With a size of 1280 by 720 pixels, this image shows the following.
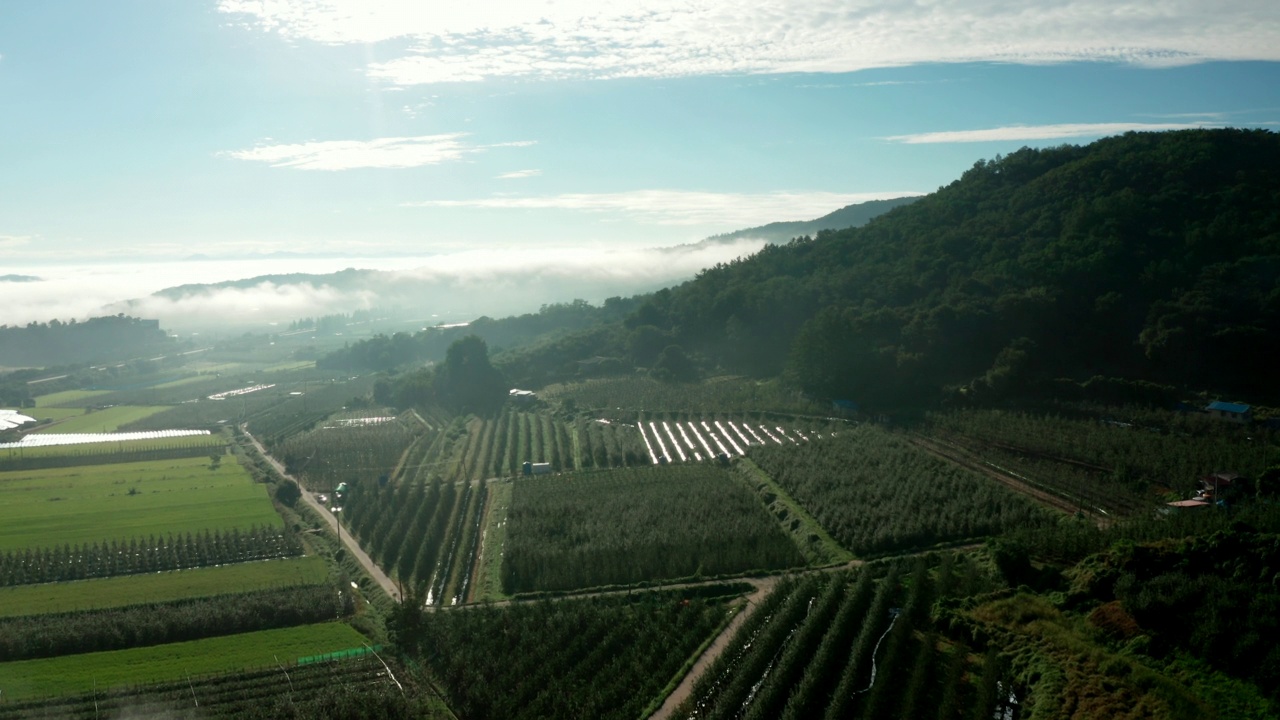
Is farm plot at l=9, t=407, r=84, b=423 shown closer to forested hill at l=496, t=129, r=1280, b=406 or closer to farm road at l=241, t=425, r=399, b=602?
farm road at l=241, t=425, r=399, b=602

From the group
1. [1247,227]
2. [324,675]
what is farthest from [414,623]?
[1247,227]

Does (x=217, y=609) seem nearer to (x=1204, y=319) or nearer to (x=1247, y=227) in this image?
(x=1204, y=319)

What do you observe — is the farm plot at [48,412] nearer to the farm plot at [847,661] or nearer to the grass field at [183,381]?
the grass field at [183,381]

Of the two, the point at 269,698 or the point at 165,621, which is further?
the point at 165,621

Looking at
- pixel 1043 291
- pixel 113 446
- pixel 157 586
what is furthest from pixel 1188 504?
pixel 113 446

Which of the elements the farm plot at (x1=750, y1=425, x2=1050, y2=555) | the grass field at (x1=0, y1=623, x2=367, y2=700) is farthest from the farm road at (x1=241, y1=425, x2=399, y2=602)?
the farm plot at (x1=750, y1=425, x2=1050, y2=555)

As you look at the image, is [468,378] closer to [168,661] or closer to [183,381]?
[168,661]
